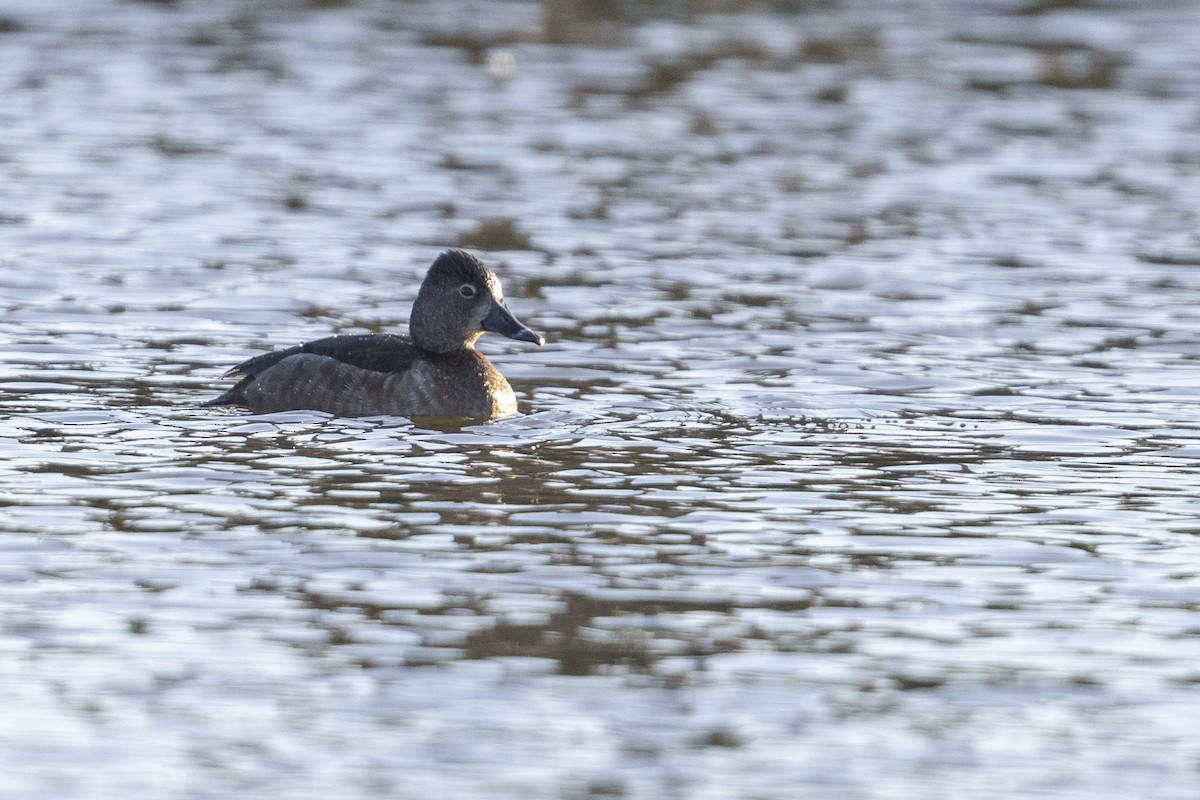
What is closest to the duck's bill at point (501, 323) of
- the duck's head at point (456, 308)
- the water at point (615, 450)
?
the duck's head at point (456, 308)

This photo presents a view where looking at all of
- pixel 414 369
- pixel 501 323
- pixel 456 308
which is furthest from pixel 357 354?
pixel 501 323

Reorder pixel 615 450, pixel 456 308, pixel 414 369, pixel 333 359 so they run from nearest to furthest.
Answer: pixel 615 450 → pixel 333 359 → pixel 414 369 → pixel 456 308

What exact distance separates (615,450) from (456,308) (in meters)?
1.78

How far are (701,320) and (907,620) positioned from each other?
7225mm

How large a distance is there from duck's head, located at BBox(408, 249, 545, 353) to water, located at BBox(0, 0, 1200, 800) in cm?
57

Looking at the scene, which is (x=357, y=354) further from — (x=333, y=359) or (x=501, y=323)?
(x=501, y=323)

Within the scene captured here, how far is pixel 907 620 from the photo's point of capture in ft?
27.3

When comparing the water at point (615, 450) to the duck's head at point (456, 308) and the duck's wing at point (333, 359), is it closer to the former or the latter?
the duck's wing at point (333, 359)

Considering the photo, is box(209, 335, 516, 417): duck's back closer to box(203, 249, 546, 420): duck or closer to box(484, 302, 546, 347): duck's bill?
box(203, 249, 546, 420): duck

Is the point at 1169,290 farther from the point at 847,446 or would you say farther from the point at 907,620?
the point at 907,620

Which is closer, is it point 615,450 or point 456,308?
point 615,450

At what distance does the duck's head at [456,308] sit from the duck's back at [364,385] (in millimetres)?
249

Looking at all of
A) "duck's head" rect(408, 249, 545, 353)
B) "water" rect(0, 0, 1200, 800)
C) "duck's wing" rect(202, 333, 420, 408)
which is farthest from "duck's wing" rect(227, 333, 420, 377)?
"water" rect(0, 0, 1200, 800)

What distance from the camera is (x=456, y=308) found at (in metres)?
12.7
